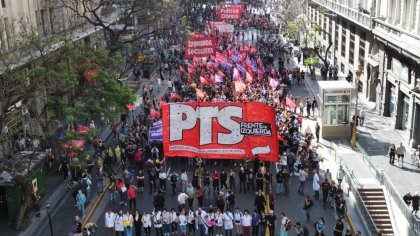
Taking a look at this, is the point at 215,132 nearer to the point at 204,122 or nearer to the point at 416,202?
the point at 204,122

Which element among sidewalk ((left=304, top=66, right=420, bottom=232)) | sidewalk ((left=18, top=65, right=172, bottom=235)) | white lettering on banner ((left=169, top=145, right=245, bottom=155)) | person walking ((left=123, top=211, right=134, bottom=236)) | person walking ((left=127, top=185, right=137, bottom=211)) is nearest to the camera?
person walking ((left=123, top=211, right=134, bottom=236))

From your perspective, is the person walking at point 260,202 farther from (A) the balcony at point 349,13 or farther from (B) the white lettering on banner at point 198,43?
(A) the balcony at point 349,13

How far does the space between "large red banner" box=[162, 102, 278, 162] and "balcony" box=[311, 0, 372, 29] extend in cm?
2072

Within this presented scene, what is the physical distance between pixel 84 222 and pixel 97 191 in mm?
3601

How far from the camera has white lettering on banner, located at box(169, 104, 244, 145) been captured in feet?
82.9

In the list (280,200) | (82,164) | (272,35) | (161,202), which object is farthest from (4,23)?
(272,35)

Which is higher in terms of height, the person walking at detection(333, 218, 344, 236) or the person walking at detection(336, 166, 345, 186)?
the person walking at detection(333, 218, 344, 236)

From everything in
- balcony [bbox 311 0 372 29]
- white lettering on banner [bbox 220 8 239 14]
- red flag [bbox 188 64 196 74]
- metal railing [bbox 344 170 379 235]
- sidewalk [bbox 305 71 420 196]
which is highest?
balcony [bbox 311 0 372 29]

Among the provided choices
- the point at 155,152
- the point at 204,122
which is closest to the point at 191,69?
the point at 155,152

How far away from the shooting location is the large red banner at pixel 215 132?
25094 mm

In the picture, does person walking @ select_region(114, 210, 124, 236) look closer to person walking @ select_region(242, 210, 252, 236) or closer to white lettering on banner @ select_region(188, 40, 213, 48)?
person walking @ select_region(242, 210, 252, 236)

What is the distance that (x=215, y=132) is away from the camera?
2544cm

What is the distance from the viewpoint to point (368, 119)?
129 feet

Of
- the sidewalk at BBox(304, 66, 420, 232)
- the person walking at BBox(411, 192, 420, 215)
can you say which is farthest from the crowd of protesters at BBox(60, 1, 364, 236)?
the person walking at BBox(411, 192, 420, 215)
